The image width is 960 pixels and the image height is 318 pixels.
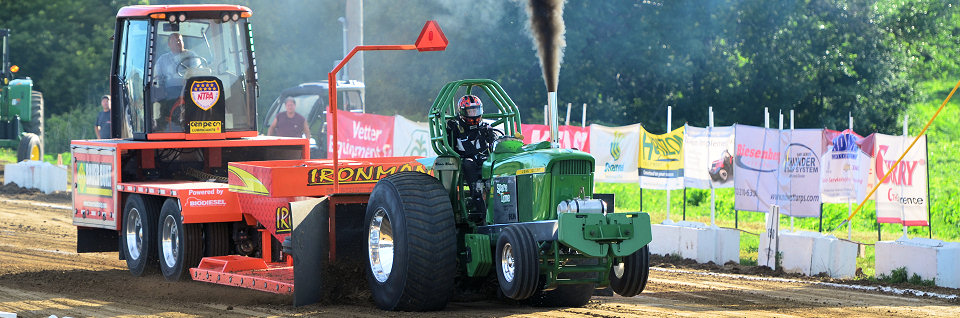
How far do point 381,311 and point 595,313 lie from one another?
1.67 metres

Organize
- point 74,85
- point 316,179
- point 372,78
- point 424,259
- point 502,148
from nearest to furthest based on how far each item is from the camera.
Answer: point 424,259 → point 502,148 → point 316,179 → point 372,78 → point 74,85

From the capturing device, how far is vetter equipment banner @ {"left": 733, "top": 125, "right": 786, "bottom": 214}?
1520 centimetres

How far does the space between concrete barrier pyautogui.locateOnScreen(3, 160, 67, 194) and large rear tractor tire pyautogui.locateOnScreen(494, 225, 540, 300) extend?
16740 millimetres

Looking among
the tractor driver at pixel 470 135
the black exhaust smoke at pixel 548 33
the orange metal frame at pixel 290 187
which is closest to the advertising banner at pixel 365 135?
the orange metal frame at pixel 290 187

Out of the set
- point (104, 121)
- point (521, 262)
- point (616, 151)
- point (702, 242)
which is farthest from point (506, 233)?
point (104, 121)

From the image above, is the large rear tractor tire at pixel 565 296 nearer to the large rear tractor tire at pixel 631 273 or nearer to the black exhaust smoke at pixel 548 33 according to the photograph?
the large rear tractor tire at pixel 631 273

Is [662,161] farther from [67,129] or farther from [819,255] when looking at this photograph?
[67,129]

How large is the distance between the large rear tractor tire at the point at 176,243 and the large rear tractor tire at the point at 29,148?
565 inches

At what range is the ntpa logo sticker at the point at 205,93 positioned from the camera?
14039mm

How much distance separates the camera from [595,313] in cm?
963

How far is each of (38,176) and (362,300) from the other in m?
15.5

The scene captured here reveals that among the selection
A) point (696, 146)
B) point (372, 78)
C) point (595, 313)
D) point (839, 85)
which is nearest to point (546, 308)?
point (595, 313)

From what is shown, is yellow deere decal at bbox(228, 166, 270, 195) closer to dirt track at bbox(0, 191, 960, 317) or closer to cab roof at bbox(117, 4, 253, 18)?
dirt track at bbox(0, 191, 960, 317)

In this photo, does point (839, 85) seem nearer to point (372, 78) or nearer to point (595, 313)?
point (372, 78)
